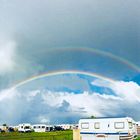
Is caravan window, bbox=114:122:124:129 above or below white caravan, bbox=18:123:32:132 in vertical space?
below

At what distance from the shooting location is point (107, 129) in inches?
483

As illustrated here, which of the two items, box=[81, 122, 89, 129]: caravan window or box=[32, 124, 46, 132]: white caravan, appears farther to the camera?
box=[32, 124, 46, 132]: white caravan

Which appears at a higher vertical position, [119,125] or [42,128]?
[42,128]

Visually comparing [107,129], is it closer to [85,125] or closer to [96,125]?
[96,125]

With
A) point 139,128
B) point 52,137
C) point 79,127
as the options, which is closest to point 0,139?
point 52,137

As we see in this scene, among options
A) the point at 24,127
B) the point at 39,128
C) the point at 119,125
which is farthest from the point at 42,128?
the point at 119,125

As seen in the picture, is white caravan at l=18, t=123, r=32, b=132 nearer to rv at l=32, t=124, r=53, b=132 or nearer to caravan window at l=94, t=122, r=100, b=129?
rv at l=32, t=124, r=53, b=132

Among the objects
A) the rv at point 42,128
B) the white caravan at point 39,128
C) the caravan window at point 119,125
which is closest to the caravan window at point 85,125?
the caravan window at point 119,125

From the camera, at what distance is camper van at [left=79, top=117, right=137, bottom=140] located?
11727mm

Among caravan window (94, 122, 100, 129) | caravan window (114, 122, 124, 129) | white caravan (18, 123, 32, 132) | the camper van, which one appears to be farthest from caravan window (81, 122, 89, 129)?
white caravan (18, 123, 32, 132)

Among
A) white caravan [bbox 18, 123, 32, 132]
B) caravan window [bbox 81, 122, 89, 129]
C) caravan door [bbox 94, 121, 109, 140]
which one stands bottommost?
caravan door [bbox 94, 121, 109, 140]

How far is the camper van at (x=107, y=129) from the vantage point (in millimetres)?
11727

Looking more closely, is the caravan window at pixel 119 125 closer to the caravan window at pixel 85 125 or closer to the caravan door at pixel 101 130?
the caravan door at pixel 101 130

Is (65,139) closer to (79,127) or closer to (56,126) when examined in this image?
(79,127)
